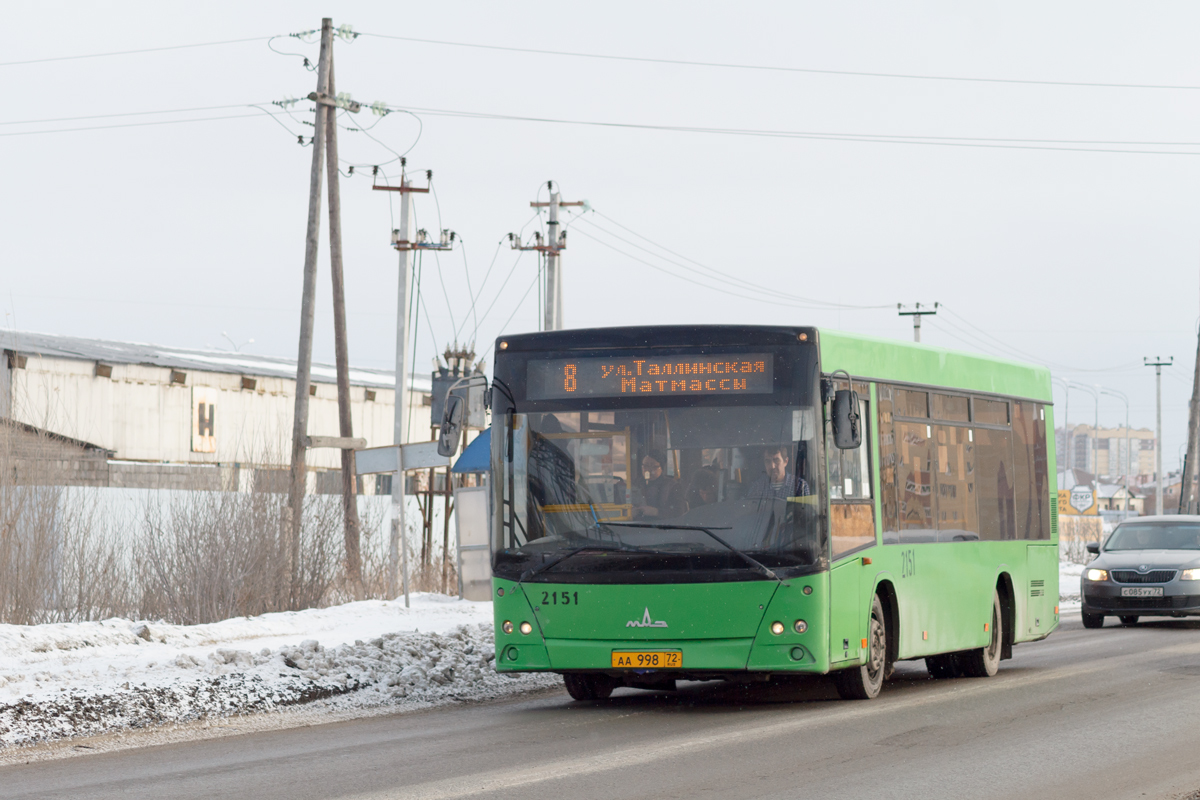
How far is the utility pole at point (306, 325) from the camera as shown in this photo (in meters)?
22.3

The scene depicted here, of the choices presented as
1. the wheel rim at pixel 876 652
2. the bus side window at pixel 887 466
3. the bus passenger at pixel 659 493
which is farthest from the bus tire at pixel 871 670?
the bus passenger at pixel 659 493

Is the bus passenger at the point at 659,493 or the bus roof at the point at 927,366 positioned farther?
the bus roof at the point at 927,366

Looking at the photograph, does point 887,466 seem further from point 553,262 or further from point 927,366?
point 553,262

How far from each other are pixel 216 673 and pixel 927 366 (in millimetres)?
6597

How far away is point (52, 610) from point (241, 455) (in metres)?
3.97

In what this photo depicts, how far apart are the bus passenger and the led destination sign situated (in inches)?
21.0

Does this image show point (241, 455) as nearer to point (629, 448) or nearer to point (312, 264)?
point (312, 264)

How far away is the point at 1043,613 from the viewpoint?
1630cm

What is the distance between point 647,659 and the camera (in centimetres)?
1138

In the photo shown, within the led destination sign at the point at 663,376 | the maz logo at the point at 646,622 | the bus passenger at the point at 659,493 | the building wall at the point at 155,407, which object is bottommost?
the maz logo at the point at 646,622

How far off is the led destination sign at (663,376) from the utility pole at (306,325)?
1133cm

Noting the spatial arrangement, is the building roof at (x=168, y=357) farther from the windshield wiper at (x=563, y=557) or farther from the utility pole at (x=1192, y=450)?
the windshield wiper at (x=563, y=557)

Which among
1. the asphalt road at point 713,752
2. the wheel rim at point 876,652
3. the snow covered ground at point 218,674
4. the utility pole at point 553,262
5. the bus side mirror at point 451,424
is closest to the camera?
the asphalt road at point 713,752

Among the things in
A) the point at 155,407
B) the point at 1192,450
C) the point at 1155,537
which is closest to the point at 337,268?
the point at 1155,537
